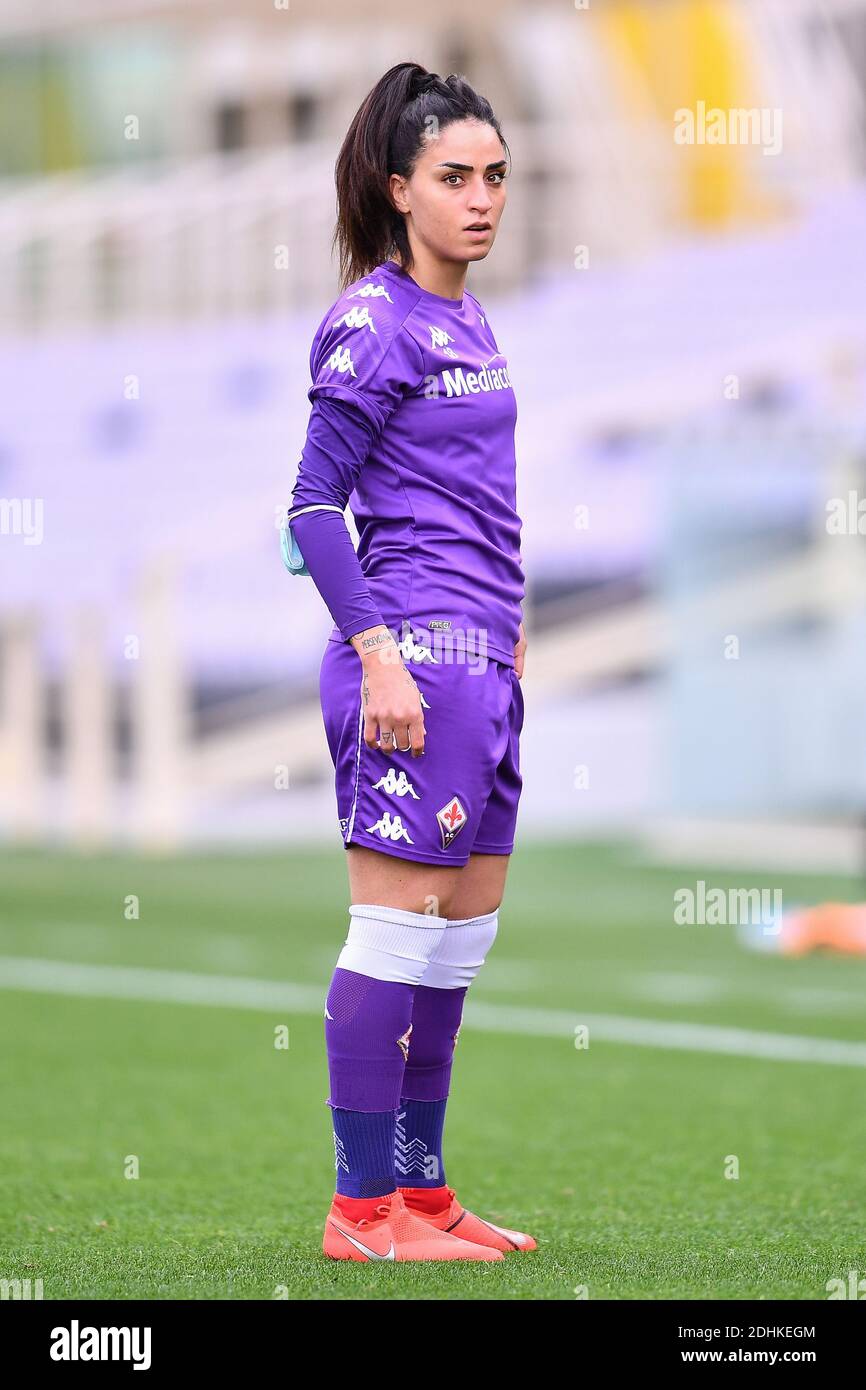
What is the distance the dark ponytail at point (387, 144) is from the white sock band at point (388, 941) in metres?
0.99

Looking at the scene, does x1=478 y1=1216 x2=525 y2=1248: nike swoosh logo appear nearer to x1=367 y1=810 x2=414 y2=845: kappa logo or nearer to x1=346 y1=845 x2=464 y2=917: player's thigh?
x1=346 y1=845 x2=464 y2=917: player's thigh

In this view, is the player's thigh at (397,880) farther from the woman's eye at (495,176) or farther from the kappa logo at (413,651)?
the woman's eye at (495,176)

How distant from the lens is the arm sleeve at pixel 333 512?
316 cm

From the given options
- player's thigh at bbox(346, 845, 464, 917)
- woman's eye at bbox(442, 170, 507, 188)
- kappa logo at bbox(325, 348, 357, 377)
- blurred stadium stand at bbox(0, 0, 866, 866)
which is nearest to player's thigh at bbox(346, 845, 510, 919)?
player's thigh at bbox(346, 845, 464, 917)

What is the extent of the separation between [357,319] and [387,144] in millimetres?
302

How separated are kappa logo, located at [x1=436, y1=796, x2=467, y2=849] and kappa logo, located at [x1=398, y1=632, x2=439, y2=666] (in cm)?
21

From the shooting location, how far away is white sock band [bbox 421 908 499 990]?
3365 millimetres

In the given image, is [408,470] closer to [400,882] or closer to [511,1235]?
[400,882]

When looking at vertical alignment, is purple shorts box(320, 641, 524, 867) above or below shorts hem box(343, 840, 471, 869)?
→ above

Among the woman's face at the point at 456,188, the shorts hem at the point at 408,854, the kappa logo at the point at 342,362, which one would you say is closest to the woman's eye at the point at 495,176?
the woman's face at the point at 456,188

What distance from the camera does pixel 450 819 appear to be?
318 centimetres

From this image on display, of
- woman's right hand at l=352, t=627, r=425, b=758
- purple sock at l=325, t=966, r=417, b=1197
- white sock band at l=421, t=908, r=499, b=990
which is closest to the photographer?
woman's right hand at l=352, t=627, r=425, b=758

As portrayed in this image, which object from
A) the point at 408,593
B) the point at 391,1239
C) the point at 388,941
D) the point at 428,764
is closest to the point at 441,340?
the point at 408,593

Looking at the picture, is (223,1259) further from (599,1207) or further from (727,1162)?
(727,1162)
